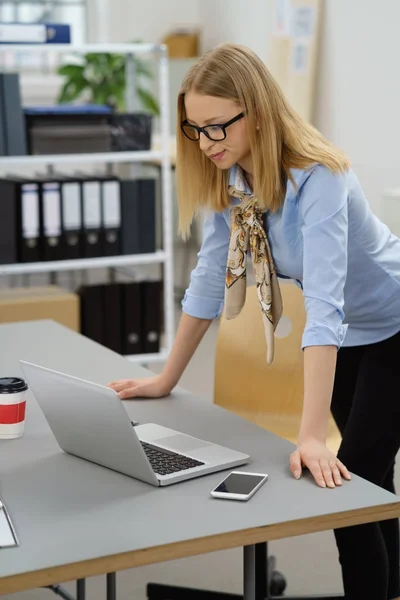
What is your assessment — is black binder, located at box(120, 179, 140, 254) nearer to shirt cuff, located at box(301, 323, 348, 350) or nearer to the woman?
the woman

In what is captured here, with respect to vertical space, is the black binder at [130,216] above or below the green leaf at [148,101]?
below

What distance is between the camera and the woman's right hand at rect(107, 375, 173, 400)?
183 cm

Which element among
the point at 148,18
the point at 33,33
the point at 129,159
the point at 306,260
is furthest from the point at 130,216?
the point at 148,18

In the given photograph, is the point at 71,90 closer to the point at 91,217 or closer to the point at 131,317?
the point at 91,217

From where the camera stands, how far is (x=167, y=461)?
1434mm

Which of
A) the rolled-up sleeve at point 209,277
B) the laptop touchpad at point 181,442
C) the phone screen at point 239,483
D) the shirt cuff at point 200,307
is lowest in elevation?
the laptop touchpad at point 181,442

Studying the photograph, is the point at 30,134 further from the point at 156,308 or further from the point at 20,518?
the point at 20,518

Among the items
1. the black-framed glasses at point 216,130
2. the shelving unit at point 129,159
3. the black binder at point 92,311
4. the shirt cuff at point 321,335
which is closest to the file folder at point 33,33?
the shelving unit at point 129,159

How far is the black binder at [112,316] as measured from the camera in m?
4.18

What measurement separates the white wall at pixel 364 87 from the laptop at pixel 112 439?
3.31 meters

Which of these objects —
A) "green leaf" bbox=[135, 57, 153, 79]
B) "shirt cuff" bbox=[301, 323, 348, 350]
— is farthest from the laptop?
"green leaf" bbox=[135, 57, 153, 79]

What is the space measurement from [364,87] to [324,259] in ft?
12.2

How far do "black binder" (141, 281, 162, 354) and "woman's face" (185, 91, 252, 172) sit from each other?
2.65 m

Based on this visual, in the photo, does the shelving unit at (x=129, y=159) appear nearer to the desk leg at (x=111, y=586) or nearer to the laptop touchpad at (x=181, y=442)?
the desk leg at (x=111, y=586)
